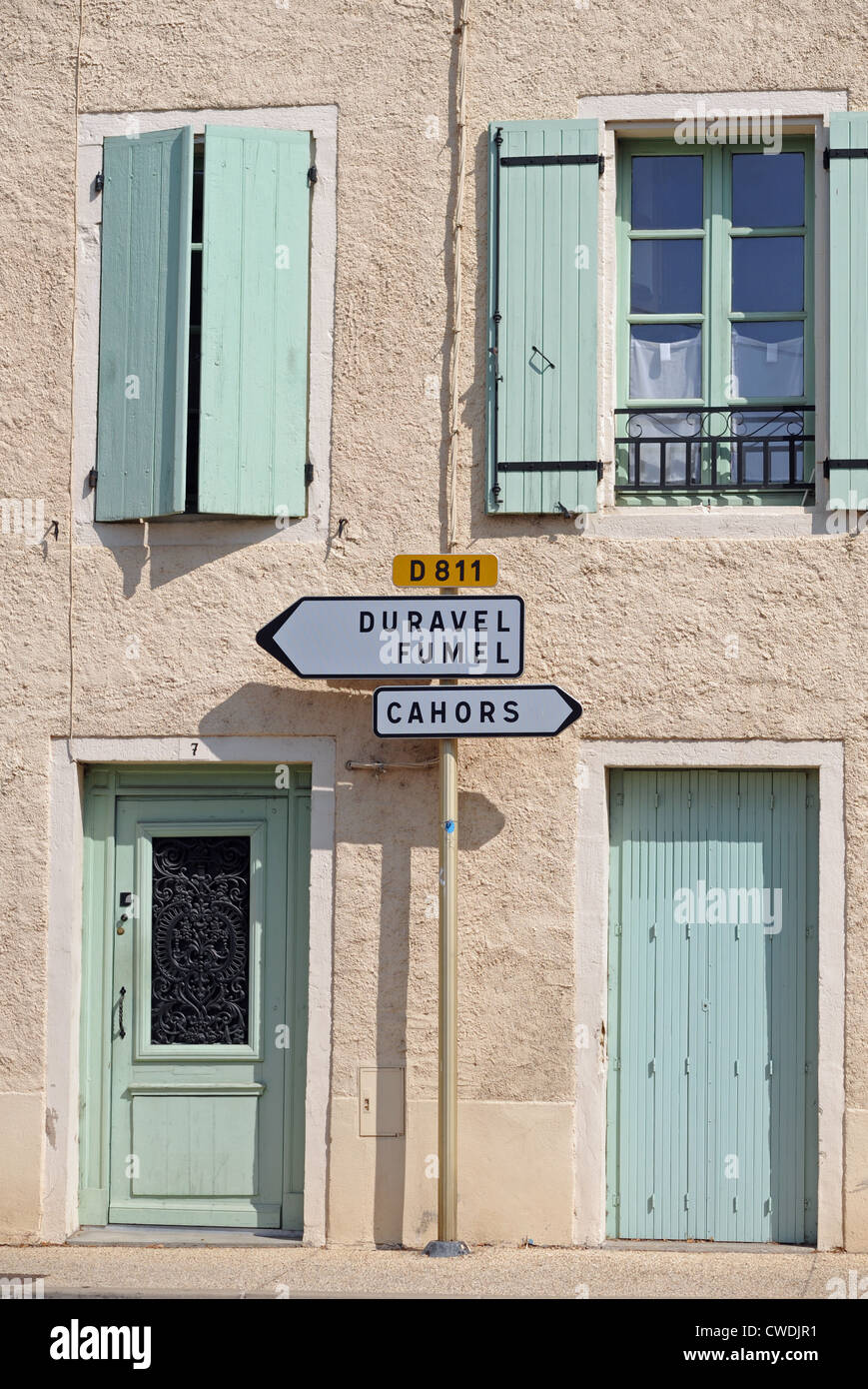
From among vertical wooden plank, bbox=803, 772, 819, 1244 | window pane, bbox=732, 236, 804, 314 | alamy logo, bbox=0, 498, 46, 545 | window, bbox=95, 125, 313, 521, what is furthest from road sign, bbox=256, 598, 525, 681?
window pane, bbox=732, 236, 804, 314

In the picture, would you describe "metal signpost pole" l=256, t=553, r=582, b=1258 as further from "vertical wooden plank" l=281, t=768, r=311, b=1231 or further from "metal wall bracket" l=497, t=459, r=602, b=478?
"vertical wooden plank" l=281, t=768, r=311, b=1231

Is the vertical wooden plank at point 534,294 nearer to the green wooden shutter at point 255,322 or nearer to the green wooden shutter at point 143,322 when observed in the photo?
the green wooden shutter at point 255,322

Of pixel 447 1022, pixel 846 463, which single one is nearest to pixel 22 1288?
pixel 447 1022

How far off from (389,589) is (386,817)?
0.99 metres

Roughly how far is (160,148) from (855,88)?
3.05 m

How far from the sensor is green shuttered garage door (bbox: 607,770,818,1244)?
7.64 meters

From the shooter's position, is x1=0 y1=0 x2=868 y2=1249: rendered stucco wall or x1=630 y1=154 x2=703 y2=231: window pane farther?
x1=630 y1=154 x2=703 y2=231: window pane

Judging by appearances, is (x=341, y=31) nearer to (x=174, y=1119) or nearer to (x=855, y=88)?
(x=855, y=88)

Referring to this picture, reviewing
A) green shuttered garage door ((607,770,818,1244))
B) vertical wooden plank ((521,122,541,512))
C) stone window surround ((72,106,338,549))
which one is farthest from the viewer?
Answer: stone window surround ((72,106,338,549))

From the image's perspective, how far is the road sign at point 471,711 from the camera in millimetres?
7453

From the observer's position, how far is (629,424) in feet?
26.3

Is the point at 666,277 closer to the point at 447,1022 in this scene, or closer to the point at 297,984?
the point at 447,1022

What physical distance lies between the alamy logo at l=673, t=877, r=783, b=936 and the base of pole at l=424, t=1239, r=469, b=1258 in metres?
1.63

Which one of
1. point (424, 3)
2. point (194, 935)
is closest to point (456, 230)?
point (424, 3)
